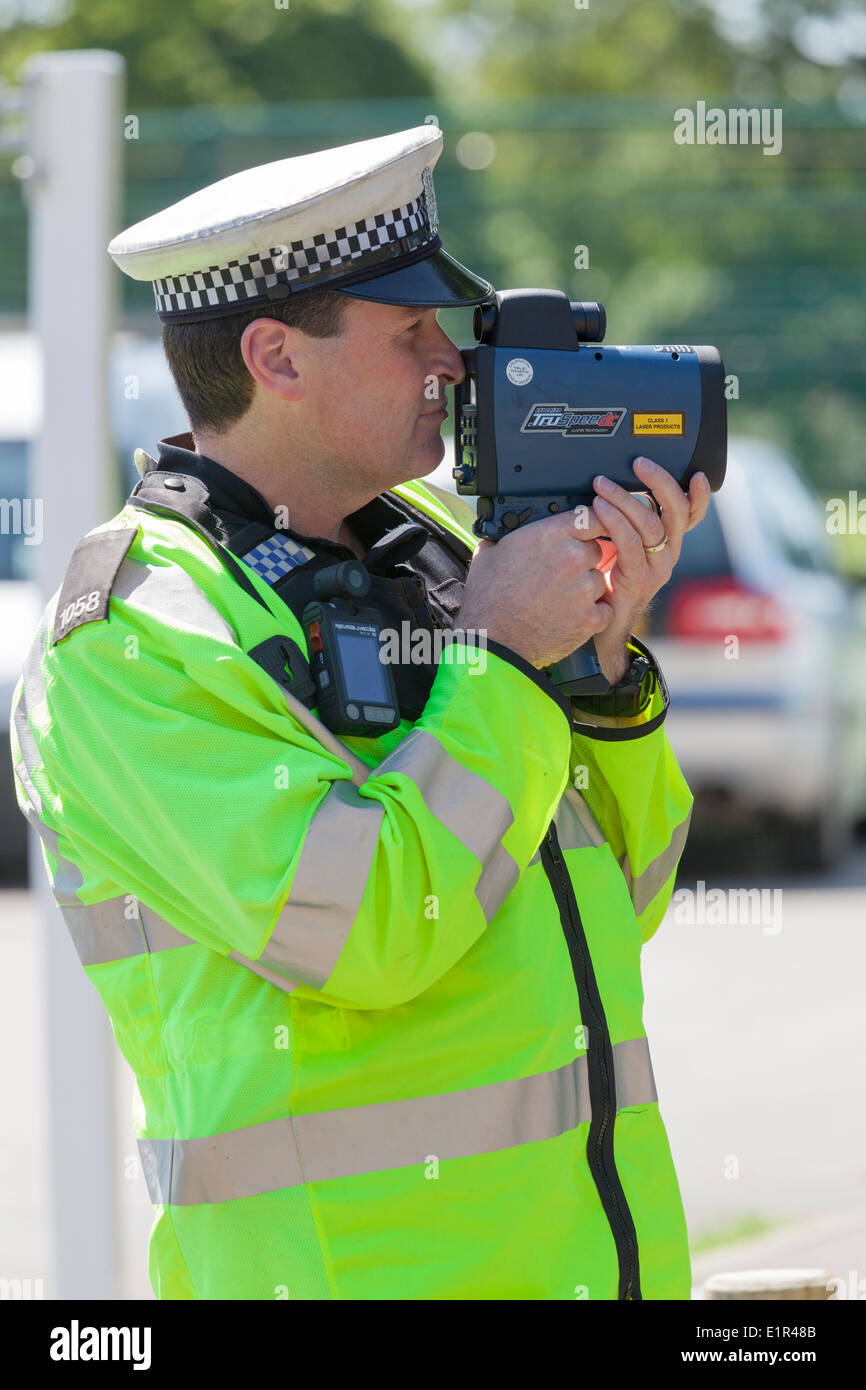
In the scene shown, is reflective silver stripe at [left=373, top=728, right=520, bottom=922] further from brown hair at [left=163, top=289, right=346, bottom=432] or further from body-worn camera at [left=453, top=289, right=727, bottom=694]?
brown hair at [left=163, top=289, right=346, bottom=432]

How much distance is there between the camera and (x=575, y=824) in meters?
2.06

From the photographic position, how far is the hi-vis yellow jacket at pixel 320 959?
5.49 feet

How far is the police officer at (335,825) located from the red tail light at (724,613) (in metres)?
5.42

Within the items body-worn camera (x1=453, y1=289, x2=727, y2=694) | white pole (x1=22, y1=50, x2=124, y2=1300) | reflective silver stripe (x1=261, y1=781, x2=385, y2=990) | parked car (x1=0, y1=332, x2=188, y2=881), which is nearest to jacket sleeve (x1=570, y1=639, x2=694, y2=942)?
body-worn camera (x1=453, y1=289, x2=727, y2=694)

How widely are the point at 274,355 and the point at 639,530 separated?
0.47 metres

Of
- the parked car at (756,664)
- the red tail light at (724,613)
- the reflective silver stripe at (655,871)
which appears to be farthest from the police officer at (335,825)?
the red tail light at (724,613)

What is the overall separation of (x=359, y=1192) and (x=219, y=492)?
2.67 ft

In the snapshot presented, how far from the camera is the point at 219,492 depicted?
1991 millimetres

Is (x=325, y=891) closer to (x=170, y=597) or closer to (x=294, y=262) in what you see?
(x=170, y=597)

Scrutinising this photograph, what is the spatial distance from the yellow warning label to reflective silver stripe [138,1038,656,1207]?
0.75 meters

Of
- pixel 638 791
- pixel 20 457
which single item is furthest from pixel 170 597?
pixel 20 457

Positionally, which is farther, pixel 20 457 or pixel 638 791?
pixel 20 457
